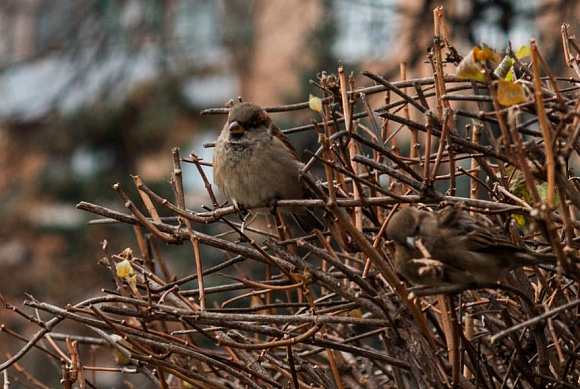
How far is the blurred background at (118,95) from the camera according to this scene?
7.53m

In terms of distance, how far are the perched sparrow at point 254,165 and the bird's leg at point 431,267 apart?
1136 millimetres

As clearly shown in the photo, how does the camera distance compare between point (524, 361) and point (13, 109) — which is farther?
point (13, 109)

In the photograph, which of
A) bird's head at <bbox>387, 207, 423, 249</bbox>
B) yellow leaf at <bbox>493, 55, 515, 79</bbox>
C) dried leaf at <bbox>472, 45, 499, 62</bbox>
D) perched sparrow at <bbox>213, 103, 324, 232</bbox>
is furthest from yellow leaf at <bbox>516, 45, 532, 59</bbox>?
perched sparrow at <bbox>213, 103, 324, 232</bbox>

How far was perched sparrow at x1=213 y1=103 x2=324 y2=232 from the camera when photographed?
2705 millimetres

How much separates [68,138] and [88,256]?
1.31m

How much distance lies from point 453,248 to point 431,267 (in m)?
0.19

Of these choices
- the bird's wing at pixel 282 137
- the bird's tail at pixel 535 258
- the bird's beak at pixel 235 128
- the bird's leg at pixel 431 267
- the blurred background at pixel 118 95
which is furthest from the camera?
the blurred background at pixel 118 95

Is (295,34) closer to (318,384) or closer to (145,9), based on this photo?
(145,9)

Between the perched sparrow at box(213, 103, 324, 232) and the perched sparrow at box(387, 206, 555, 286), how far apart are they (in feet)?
3.41

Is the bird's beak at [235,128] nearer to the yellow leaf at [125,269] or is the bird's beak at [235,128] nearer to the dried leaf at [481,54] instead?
the yellow leaf at [125,269]

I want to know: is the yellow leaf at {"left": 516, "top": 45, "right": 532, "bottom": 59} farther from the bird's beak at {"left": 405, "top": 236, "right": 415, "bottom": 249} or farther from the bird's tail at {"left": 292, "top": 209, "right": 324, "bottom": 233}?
the bird's tail at {"left": 292, "top": 209, "right": 324, "bottom": 233}

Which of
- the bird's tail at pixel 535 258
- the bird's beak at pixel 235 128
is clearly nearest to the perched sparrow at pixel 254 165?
the bird's beak at pixel 235 128

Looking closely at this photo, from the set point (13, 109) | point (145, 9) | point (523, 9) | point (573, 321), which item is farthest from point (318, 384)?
point (13, 109)

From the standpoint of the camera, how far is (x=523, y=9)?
5.75 m
